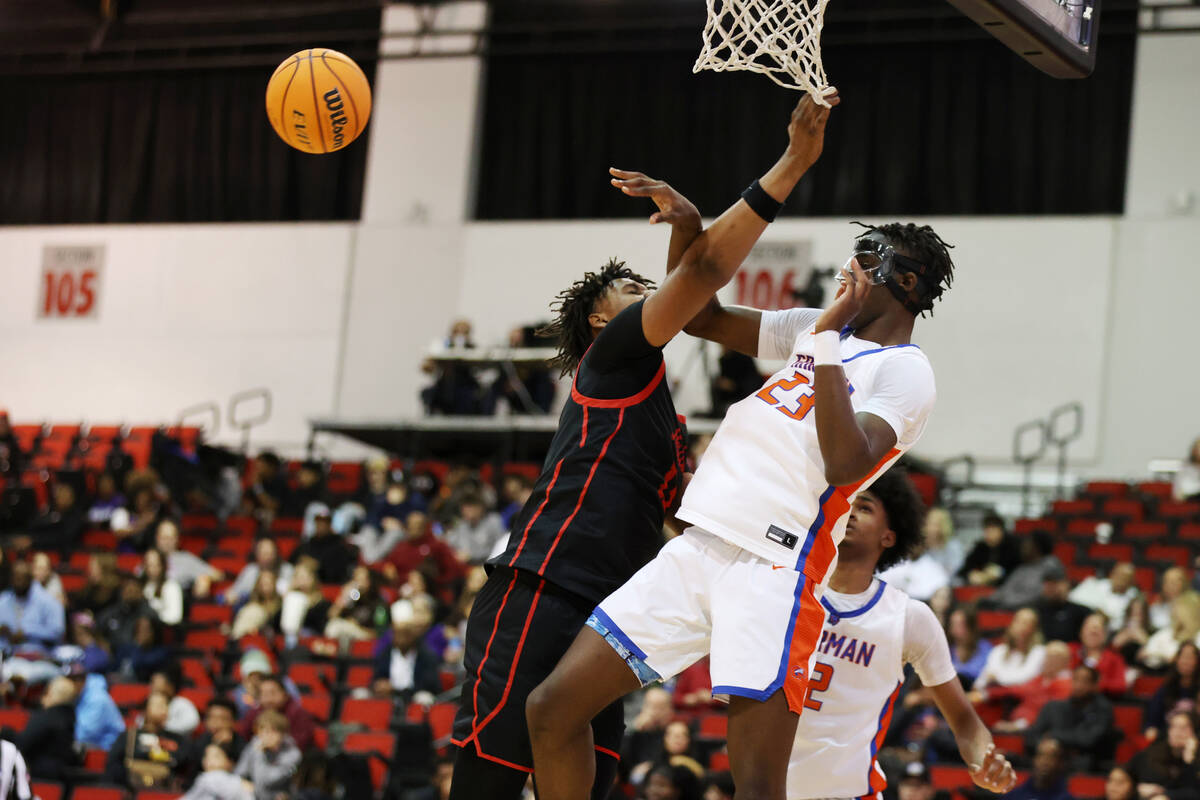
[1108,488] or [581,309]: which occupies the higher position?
[581,309]

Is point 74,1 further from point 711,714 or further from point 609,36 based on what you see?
point 711,714

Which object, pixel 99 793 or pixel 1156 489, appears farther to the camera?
pixel 1156 489

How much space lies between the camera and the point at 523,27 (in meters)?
20.8

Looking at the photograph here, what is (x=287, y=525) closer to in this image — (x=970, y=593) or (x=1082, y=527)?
(x=970, y=593)

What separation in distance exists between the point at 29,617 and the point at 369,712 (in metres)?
4.17

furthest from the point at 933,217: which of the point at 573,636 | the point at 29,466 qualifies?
the point at 573,636

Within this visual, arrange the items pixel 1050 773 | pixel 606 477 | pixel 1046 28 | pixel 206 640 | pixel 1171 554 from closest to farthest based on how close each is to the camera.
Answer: pixel 606 477, pixel 1046 28, pixel 1050 773, pixel 1171 554, pixel 206 640

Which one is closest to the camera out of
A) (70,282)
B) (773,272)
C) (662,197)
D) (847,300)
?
(847,300)

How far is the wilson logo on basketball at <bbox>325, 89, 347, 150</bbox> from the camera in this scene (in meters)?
6.09

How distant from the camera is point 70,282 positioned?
22938mm

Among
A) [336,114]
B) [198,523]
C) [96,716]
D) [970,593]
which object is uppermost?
[336,114]

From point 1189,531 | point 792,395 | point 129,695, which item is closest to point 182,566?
point 129,695

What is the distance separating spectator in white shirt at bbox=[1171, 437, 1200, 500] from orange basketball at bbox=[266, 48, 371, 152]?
10.7 metres

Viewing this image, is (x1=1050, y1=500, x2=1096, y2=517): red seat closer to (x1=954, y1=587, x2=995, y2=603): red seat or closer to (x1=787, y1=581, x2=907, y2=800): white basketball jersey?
(x1=954, y1=587, x2=995, y2=603): red seat
